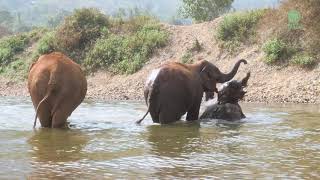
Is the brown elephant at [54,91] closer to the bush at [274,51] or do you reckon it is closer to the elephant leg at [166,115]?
the elephant leg at [166,115]

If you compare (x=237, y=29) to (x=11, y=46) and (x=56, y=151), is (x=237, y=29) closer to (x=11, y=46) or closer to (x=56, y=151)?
(x=11, y=46)

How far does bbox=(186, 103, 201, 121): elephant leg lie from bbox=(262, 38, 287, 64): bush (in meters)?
13.8

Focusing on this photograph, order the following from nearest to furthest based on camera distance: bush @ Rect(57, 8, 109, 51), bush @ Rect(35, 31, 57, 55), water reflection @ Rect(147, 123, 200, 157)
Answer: water reflection @ Rect(147, 123, 200, 157)
bush @ Rect(57, 8, 109, 51)
bush @ Rect(35, 31, 57, 55)

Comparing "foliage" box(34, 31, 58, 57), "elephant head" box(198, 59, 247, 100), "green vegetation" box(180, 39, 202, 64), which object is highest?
"foliage" box(34, 31, 58, 57)

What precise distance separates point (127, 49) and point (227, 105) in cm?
2076

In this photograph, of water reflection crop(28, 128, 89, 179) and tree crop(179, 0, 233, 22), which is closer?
water reflection crop(28, 128, 89, 179)

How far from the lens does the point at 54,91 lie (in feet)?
40.6

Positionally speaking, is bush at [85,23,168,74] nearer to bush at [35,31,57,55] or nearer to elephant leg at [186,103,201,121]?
bush at [35,31,57,55]

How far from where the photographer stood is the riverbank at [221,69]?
78.9ft

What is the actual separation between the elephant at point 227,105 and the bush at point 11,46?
86.6 feet

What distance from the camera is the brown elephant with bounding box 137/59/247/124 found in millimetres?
13680

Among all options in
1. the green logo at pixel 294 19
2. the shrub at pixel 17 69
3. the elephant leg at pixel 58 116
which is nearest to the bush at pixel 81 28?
the shrub at pixel 17 69

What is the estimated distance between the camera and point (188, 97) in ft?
46.5

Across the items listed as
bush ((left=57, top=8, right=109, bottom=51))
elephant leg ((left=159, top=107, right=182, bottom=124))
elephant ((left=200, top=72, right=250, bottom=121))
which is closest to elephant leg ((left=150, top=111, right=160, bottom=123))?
elephant leg ((left=159, top=107, right=182, bottom=124))
